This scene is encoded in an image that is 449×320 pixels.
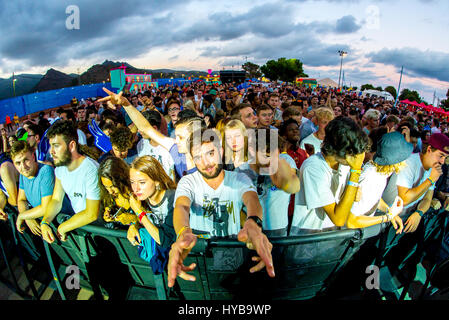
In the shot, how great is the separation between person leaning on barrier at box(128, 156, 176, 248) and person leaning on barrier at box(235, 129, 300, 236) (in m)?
0.79

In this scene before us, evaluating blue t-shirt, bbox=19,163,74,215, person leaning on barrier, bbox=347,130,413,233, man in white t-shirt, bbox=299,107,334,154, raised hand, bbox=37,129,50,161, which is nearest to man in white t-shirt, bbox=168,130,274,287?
person leaning on barrier, bbox=347,130,413,233

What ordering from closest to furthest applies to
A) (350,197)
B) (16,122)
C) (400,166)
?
(350,197) < (400,166) < (16,122)

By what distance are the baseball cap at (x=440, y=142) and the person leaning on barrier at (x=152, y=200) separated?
2.60 meters

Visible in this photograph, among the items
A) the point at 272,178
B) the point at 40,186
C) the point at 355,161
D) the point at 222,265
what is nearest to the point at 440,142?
the point at 355,161

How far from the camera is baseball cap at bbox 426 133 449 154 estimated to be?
7.80 feet

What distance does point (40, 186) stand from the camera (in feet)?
7.57

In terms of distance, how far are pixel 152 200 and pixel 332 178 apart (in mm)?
1519

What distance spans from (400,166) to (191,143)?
1860 millimetres

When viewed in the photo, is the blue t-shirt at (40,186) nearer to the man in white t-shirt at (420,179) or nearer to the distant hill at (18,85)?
the man in white t-shirt at (420,179)

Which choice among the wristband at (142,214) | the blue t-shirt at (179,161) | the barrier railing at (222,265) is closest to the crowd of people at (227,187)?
the wristband at (142,214)

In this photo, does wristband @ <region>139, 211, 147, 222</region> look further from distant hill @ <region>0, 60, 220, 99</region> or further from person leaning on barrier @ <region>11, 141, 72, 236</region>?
distant hill @ <region>0, 60, 220, 99</region>
